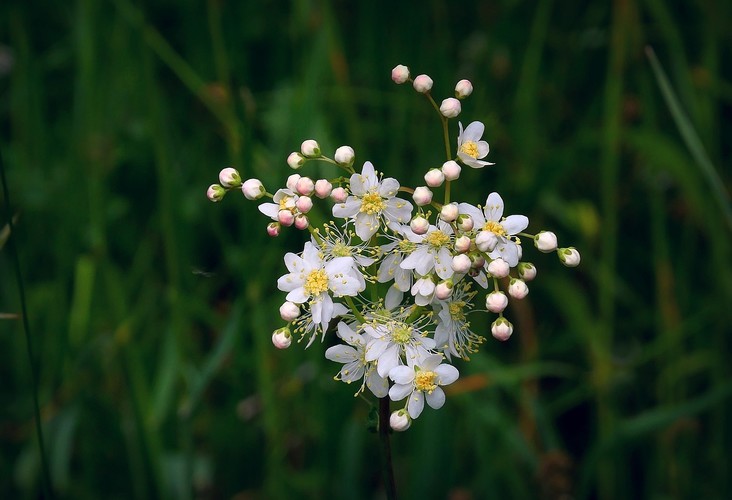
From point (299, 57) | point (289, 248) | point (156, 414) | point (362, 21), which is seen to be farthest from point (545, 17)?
point (156, 414)

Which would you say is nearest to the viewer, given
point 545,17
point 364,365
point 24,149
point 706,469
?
point 364,365

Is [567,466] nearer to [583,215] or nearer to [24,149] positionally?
[583,215]

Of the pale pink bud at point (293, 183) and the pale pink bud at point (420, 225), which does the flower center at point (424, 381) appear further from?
the pale pink bud at point (293, 183)

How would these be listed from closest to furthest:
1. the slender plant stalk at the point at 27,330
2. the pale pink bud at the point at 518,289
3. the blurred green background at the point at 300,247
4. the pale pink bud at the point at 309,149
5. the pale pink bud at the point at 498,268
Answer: the pale pink bud at the point at 498,268 < the pale pink bud at the point at 518,289 < the pale pink bud at the point at 309,149 < the slender plant stalk at the point at 27,330 < the blurred green background at the point at 300,247

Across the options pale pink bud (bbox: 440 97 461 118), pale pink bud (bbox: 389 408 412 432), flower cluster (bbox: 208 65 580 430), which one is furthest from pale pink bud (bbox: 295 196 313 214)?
pale pink bud (bbox: 389 408 412 432)

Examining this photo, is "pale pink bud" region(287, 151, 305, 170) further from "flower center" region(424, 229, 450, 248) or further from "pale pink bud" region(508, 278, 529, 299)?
"pale pink bud" region(508, 278, 529, 299)

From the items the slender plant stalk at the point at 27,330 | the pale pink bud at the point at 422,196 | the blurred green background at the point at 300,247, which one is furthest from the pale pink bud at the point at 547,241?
the slender plant stalk at the point at 27,330
